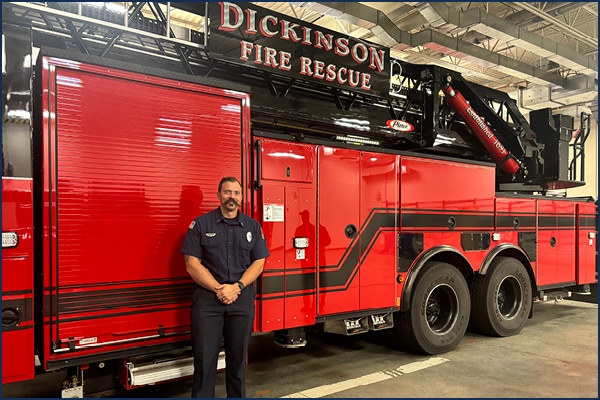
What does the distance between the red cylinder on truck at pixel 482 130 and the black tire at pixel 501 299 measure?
141 cm

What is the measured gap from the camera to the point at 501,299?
6434 millimetres

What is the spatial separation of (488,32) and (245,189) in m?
5.89

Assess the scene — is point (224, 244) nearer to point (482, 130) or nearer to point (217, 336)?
point (217, 336)

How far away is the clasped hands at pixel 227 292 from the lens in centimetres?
340

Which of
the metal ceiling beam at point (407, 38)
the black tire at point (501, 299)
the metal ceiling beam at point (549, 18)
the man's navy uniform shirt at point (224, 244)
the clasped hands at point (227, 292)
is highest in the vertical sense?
the metal ceiling beam at point (549, 18)

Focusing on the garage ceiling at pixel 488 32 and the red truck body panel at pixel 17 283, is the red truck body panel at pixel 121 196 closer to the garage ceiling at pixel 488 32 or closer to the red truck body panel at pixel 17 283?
the red truck body panel at pixel 17 283

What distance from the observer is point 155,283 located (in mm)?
3406

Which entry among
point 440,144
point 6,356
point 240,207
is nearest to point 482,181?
point 440,144

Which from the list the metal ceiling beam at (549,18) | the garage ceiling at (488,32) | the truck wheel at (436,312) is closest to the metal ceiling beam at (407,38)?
the garage ceiling at (488,32)

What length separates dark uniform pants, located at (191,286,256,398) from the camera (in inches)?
134

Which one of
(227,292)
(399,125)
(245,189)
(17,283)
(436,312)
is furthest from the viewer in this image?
(399,125)

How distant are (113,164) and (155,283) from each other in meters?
0.91

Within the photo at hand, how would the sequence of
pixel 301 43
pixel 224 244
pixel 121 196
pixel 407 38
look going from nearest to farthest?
pixel 121 196 → pixel 224 244 → pixel 301 43 → pixel 407 38

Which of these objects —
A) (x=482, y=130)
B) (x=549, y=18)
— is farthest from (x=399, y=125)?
(x=549, y=18)
